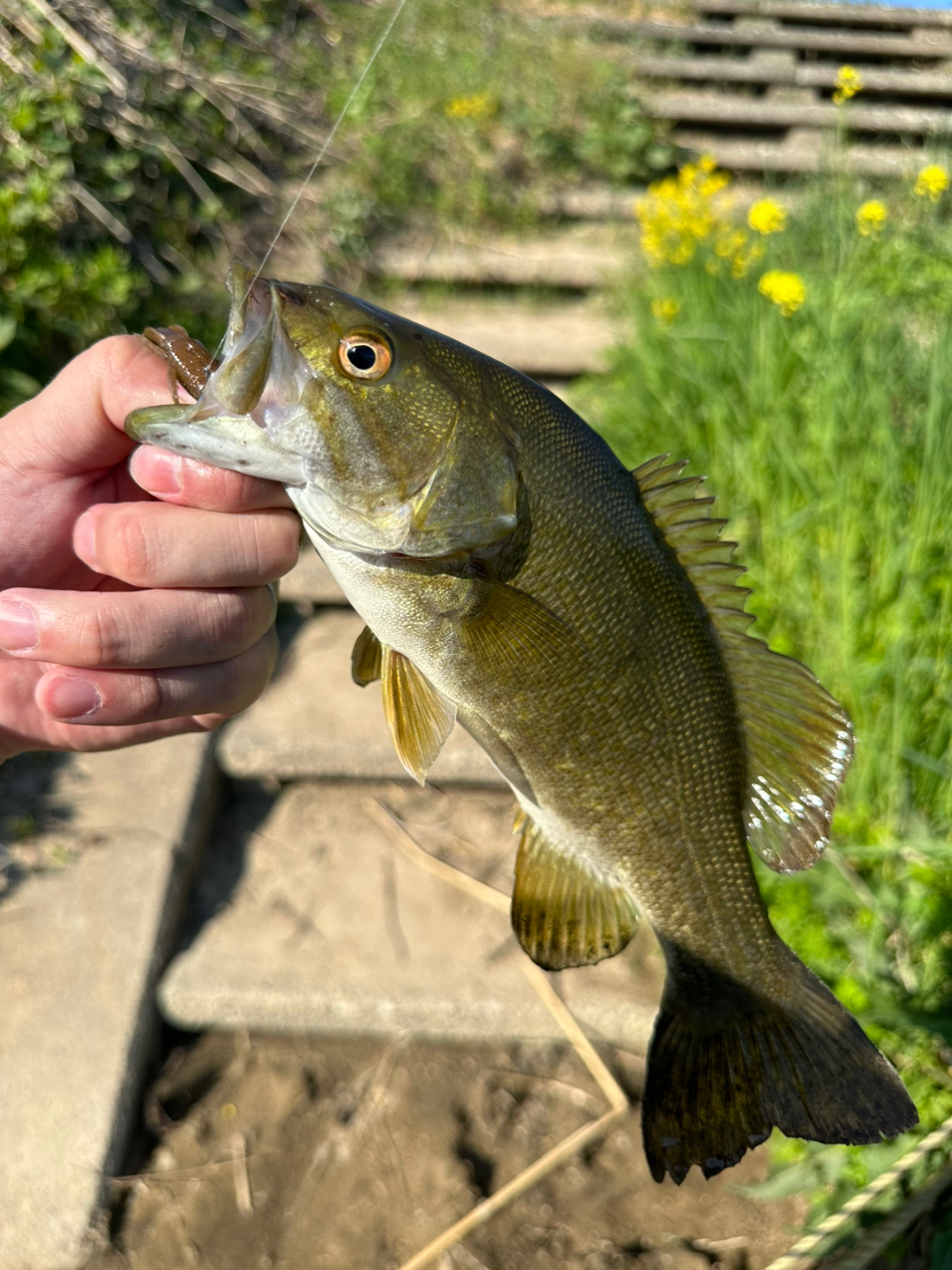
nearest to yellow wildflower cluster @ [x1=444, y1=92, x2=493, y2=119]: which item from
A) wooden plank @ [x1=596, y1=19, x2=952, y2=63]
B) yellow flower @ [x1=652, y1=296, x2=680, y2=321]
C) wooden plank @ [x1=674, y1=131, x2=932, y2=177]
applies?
wooden plank @ [x1=674, y1=131, x2=932, y2=177]

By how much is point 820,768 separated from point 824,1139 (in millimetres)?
480

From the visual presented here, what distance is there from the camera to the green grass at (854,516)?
2127mm

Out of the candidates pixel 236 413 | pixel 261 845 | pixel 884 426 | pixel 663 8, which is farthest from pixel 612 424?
pixel 663 8

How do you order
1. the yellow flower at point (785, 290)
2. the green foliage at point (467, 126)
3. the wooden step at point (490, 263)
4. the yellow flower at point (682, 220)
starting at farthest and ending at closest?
the green foliage at point (467, 126), the wooden step at point (490, 263), the yellow flower at point (682, 220), the yellow flower at point (785, 290)

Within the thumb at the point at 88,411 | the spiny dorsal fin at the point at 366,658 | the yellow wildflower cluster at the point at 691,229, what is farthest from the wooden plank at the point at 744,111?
the spiny dorsal fin at the point at 366,658

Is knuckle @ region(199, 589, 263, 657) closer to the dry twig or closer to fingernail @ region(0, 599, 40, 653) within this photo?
fingernail @ region(0, 599, 40, 653)

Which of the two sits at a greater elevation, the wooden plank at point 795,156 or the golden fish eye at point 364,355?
the wooden plank at point 795,156

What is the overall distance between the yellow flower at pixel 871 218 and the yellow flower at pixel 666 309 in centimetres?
66

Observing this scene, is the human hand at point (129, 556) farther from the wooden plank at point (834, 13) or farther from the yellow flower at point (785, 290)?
the wooden plank at point (834, 13)

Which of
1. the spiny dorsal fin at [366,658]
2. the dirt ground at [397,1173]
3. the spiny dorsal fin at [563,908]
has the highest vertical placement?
the spiny dorsal fin at [366,658]

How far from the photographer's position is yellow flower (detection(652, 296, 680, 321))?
136 inches

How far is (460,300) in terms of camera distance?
4.96 m

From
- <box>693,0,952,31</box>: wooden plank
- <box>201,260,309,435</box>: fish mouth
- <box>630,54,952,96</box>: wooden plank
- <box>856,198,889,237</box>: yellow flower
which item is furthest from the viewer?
<box>693,0,952,31</box>: wooden plank

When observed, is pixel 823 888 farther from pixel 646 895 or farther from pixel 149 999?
pixel 149 999
